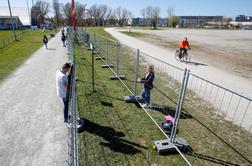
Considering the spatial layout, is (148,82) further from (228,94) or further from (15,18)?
(15,18)

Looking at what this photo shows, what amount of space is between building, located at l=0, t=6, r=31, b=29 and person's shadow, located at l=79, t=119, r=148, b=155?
227 ft

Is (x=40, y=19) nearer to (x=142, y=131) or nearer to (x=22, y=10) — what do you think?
(x=22, y=10)

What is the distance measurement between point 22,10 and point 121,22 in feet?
202

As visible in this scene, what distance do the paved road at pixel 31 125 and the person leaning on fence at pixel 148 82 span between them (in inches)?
114

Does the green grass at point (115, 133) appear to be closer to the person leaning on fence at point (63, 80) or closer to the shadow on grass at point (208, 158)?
the shadow on grass at point (208, 158)

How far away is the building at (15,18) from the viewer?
7088cm

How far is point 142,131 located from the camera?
5883mm

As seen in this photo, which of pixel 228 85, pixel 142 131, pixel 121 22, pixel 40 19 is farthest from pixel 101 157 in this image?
pixel 121 22

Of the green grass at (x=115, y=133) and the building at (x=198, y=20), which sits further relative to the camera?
the building at (x=198, y=20)

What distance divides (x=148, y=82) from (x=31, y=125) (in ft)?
12.6

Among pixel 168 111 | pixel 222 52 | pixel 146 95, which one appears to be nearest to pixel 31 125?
pixel 146 95

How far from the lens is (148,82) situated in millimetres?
7012

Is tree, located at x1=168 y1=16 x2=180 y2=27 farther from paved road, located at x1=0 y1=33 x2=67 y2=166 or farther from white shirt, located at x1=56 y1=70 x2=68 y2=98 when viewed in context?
white shirt, located at x1=56 y1=70 x2=68 y2=98

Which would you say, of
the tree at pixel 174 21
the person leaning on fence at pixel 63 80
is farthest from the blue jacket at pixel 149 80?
the tree at pixel 174 21
